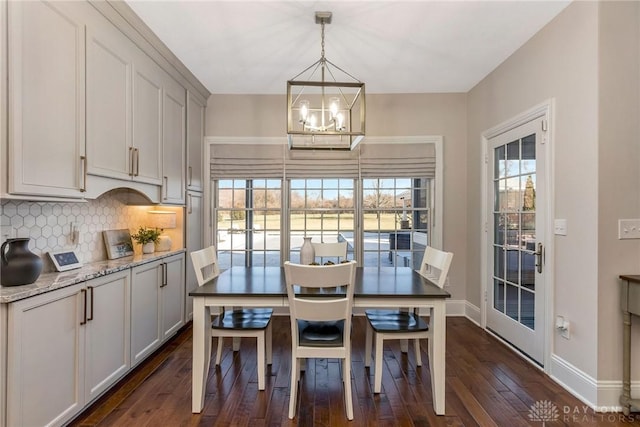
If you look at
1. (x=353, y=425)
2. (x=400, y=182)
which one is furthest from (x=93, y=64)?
(x=400, y=182)

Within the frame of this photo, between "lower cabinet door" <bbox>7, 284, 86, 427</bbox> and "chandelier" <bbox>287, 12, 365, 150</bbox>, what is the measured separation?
5.64ft

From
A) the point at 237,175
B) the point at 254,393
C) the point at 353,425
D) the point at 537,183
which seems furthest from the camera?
the point at 237,175

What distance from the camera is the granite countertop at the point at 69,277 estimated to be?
5.37 feet

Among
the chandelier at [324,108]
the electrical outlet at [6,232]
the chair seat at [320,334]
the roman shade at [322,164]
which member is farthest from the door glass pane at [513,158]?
the electrical outlet at [6,232]

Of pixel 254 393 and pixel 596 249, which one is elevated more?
pixel 596 249

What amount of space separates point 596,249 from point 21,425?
134 inches

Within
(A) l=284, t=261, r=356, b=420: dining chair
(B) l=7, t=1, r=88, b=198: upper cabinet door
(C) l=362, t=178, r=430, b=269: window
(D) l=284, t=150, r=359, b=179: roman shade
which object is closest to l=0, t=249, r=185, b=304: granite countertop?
(B) l=7, t=1, r=88, b=198: upper cabinet door

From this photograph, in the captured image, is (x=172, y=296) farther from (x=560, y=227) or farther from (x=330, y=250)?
(x=560, y=227)

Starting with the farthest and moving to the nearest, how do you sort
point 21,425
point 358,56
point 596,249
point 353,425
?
point 358,56 → point 596,249 → point 353,425 → point 21,425

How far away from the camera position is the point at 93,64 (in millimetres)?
2229

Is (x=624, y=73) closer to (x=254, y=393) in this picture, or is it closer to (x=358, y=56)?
(x=358, y=56)

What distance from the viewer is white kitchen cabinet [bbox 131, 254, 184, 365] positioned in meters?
2.64

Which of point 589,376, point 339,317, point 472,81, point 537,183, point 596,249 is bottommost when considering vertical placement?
point 589,376

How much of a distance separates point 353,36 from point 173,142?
199 centimetres
